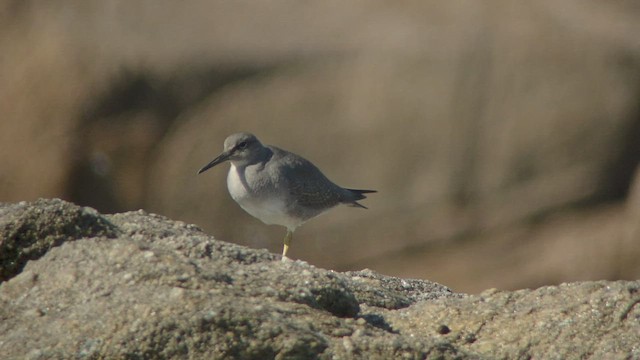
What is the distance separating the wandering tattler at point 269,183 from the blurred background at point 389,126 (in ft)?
8.90

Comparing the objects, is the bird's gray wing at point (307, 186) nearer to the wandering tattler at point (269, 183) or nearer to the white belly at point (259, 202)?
the wandering tattler at point (269, 183)

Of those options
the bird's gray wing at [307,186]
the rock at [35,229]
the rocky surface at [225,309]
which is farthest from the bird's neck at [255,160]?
the rock at [35,229]

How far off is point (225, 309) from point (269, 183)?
5.45 meters

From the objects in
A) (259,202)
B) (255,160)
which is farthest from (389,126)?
(259,202)

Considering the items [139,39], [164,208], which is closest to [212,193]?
[164,208]

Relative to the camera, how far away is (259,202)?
380 inches

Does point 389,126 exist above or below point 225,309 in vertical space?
above

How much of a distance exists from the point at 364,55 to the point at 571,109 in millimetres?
1974

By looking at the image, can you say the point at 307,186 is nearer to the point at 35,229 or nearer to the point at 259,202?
the point at 259,202

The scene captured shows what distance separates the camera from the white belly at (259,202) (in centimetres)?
962

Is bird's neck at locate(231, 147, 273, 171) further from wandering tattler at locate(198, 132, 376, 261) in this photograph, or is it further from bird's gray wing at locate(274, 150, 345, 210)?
bird's gray wing at locate(274, 150, 345, 210)

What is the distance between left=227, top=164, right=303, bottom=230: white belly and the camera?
9625 mm

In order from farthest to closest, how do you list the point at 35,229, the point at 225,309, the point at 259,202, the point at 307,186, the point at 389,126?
the point at 389,126 → the point at 307,186 → the point at 259,202 → the point at 35,229 → the point at 225,309

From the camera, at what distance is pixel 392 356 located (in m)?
4.29
